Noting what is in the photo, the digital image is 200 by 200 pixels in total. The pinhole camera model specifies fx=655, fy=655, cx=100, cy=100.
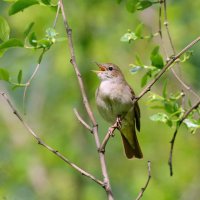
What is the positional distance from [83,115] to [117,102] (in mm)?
2626

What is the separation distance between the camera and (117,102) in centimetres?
541

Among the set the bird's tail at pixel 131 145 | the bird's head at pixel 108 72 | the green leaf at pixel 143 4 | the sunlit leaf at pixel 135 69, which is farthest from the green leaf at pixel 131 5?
the bird's tail at pixel 131 145

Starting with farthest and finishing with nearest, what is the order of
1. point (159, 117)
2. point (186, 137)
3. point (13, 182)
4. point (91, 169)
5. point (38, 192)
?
point (186, 137) < point (91, 169) < point (38, 192) < point (13, 182) < point (159, 117)

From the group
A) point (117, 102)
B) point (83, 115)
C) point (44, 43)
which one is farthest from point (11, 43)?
point (83, 115)

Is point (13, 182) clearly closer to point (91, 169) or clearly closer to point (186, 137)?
point (91, 169)

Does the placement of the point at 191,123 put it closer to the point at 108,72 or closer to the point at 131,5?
the point at 131,5

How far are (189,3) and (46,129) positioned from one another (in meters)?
2.68

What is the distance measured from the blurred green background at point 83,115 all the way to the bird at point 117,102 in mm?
1489

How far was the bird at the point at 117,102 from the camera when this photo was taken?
211 inches

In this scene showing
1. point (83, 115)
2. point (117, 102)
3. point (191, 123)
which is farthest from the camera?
point (83, 115)

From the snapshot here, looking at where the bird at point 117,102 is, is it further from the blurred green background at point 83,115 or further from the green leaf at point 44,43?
the green leaf at point 44,43

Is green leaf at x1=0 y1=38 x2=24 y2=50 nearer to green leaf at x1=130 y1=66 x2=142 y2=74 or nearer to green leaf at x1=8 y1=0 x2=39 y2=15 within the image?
green leaf at x1=8 y1=0 x2=39 y2=15

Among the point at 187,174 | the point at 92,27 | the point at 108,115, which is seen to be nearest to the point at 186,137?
the point at 187,174

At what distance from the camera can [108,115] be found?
546 cm
